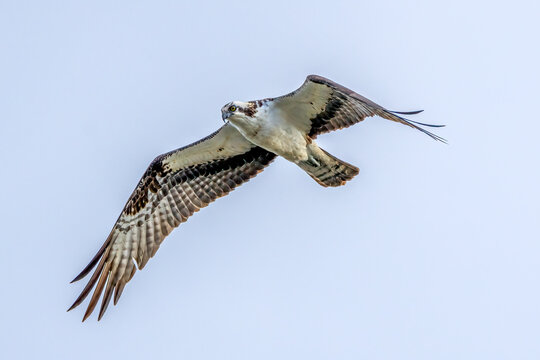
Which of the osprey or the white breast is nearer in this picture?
the osprey

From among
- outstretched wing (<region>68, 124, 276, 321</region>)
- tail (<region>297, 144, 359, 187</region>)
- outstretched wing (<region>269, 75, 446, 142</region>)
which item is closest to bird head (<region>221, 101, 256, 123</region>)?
outstretched wing (<region>269, 75, 446, 142</region>)

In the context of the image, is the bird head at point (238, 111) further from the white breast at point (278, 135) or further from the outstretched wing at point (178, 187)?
the outstretched wing at point (178, 187)

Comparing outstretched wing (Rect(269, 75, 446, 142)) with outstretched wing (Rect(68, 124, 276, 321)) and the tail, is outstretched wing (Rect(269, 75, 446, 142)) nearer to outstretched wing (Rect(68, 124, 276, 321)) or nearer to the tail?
the tail

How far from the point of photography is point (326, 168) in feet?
40.4

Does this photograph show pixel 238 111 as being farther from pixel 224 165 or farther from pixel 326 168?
pixel 326 168

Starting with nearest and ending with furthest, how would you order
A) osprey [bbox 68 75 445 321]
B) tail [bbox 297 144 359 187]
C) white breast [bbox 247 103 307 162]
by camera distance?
osprey [bbox 68 75 445 321]
white breast [bbox 247 103 307 162]
tail [bbox 297 144 359 187]

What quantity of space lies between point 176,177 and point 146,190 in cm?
51

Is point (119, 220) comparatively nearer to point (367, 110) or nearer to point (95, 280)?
point (95, 280)

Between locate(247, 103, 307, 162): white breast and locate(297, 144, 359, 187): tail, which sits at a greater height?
locate(247, 103, 307, 162): white breast

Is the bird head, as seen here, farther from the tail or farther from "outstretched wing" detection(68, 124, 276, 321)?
the tail

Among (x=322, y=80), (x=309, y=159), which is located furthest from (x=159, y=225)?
(x=322, y=80)

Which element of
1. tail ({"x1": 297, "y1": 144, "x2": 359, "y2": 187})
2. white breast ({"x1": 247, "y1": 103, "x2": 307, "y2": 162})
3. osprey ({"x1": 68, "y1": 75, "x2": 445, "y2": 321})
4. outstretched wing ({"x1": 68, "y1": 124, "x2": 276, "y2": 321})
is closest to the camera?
osprey ({"x1": 68, "y1": 75, "x2": 445, "y2": 321})

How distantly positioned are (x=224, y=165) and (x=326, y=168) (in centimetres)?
163

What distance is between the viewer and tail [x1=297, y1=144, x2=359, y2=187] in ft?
39.8
